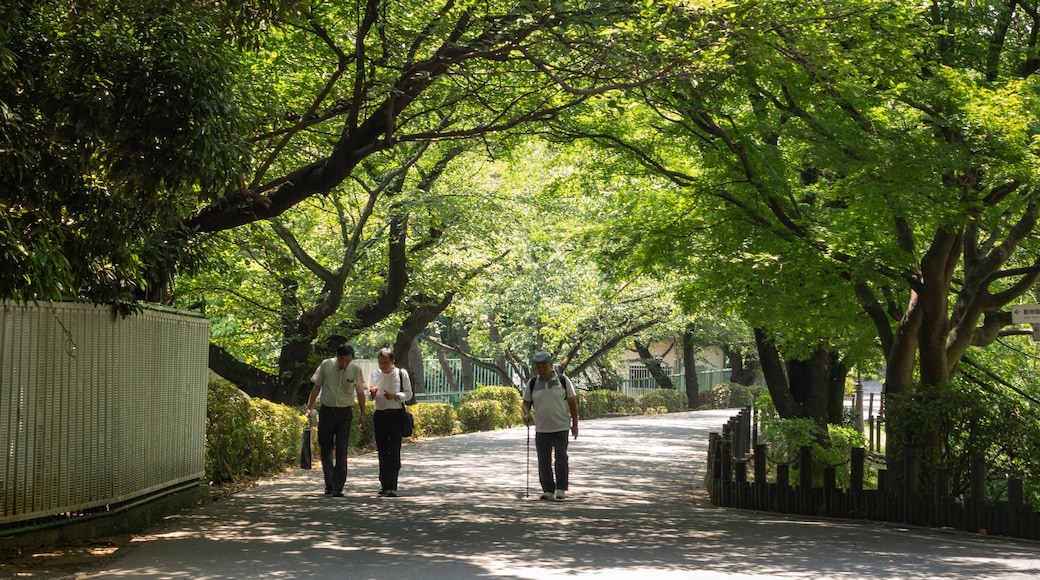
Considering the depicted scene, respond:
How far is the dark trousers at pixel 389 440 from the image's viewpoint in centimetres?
1288

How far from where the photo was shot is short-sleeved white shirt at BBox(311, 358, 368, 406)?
502 inches

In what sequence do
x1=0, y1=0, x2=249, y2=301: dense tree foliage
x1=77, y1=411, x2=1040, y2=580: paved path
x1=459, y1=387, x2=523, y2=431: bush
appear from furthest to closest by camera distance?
x1=459, y1=387, x2=523, y2=431: bush < x1=0, y1=0, x2=249, y2=301: dense tree foliage < x1=77, y1=411, x2=1040, y2=580: paved path

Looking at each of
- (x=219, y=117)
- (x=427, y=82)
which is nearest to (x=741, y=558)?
(x=219, y=117)

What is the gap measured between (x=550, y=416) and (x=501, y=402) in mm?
Answer: 18305

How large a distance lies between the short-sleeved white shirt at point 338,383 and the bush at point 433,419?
1188cm

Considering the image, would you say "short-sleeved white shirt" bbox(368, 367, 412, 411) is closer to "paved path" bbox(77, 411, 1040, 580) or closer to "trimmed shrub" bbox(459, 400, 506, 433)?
"paved path" bbox(77, 411, 1040, 580)

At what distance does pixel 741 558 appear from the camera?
8.62 m

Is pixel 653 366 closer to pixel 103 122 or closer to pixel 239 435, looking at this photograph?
pixel 239 435

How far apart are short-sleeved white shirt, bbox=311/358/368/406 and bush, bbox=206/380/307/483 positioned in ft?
6.18

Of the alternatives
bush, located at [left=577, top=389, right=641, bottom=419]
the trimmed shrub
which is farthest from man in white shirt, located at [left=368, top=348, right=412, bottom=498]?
bush, located at [left=577, top=389, right=641, bottom=419]

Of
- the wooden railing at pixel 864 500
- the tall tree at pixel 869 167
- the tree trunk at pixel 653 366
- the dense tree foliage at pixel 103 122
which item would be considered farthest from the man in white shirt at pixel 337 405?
the tree trunk at pixel 653 366

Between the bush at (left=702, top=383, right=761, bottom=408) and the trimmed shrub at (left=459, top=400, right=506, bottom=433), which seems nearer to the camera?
the trimmed shrub at (left=459, top=400, right=506, bottom=433)

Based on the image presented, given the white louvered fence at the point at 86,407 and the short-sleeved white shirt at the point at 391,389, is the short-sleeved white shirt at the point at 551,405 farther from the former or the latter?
the white louvered fence at the point at 86,407

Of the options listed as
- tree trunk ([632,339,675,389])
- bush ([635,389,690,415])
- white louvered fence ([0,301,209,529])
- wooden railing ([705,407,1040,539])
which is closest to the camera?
white louvered fence ([0,301,209,529])
